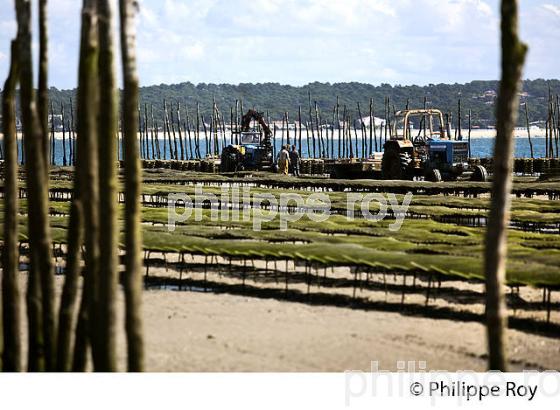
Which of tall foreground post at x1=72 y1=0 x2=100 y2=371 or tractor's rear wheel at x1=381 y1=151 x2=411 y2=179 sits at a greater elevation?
tall foreground post at x1=72 y1=0 x2=100 y2=371

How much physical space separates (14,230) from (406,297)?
21.3 feet

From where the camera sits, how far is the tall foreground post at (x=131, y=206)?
7.66 meters

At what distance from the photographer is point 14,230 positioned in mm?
9898

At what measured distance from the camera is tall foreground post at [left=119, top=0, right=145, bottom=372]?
7656mm

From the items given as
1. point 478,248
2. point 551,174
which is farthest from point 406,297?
point 551,174

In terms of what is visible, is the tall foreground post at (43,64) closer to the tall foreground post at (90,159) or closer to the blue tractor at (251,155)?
the tall foreground post at (90,159)

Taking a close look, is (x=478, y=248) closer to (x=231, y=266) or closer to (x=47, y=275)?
(x=231, y=266)

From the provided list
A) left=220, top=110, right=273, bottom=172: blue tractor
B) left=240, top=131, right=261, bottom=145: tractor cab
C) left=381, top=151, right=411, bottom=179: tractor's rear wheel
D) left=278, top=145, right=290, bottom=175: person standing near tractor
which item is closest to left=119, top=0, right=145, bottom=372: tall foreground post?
left=381, top=151, right=411, bottom=179: tractor's rear wheel

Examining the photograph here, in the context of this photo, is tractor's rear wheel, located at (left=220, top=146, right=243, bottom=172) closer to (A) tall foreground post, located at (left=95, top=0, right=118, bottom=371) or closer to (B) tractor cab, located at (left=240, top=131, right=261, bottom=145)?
(B) tractor cab, located at (left=240, top=131, right=261, bottom=145)

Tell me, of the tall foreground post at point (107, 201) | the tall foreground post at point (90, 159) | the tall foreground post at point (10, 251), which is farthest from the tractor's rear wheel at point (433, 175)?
the tall foreground post at point (107, 201)

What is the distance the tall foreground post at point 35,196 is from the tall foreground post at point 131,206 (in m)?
1.54

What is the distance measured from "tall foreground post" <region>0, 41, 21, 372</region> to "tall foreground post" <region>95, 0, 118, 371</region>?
185 cm

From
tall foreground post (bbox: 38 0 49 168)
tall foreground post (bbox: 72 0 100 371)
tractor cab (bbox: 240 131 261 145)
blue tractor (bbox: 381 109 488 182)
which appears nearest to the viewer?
tall foreground post (bbox: 72 0 100 371)

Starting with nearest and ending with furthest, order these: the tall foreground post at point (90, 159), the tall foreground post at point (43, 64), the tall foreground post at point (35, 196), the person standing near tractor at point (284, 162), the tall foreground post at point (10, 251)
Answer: the tall foreground post at point (90, 159) → the tall foreground post at point (35, 196) → the tall foreground post at point (10, 251) → the tall foreground post at point (43, 64) → the person standing near tractor at point (284, 162)
